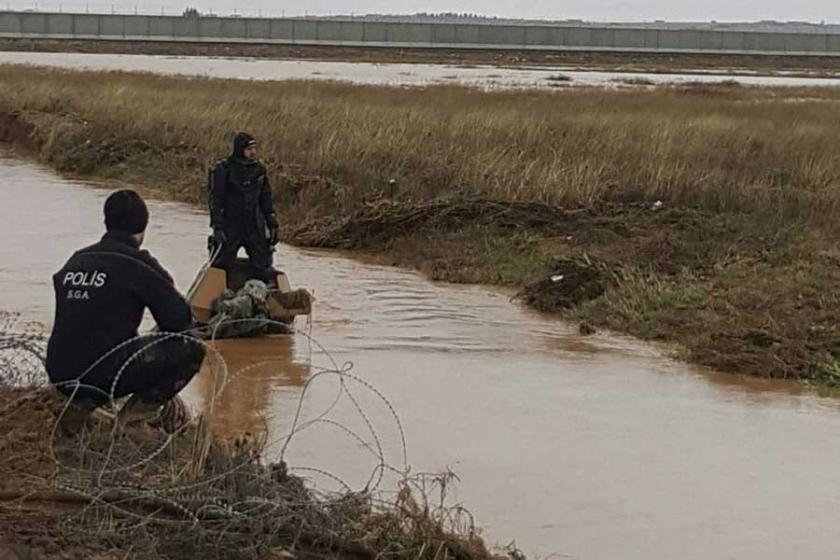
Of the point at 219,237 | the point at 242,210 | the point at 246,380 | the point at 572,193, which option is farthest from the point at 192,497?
the point at 572,193

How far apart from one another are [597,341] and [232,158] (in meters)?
3.72

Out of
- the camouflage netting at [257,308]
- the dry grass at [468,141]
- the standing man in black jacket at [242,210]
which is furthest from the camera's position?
the dry grass at [468,141]

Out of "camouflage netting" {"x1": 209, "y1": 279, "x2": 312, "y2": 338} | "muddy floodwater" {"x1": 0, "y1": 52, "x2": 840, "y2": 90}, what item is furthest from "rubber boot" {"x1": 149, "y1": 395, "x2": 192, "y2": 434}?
"muddy floodwater" {"x1": 0, "y1": 52, "x2": 840, "y2": 90}

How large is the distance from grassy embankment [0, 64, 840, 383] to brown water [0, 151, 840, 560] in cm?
98

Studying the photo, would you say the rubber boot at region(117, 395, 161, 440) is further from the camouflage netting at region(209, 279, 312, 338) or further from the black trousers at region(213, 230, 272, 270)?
the black trousers at region(213, 230, 272, 270)

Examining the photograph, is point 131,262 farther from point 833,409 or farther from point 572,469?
point 833,409

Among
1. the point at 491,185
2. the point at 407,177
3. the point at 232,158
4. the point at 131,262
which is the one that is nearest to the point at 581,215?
the point at 491,185

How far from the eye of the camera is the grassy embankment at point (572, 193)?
1325 cm

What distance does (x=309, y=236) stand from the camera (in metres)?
18.1

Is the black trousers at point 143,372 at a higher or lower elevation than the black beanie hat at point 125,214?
lower

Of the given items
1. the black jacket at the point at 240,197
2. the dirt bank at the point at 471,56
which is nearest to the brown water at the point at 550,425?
the black jacket at the point at 240,197

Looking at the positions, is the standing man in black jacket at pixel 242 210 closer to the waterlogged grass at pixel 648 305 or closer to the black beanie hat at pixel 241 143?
the black beanie hat at pixel 241 143

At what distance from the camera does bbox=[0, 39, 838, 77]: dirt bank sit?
72.9 metres

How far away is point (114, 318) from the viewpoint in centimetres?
656
